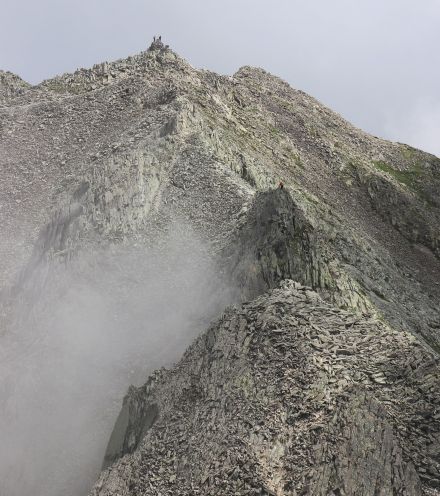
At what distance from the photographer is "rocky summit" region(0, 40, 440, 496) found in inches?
813

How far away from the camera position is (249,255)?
36.1 m

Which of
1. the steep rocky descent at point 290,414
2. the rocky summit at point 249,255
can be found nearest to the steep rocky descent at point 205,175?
the rocky summit at point 249,255

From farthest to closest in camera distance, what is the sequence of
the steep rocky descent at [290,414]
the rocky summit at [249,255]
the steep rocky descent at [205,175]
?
the steep rocky descent at [205,175]
the rocky summit at [249,255]
the steep rocky descent at [290,414]

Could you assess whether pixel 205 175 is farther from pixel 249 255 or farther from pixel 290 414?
pixel 290 414

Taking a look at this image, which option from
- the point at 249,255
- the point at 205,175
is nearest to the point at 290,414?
the point at 249,255

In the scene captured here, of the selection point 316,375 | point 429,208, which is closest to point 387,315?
→ point 316,375

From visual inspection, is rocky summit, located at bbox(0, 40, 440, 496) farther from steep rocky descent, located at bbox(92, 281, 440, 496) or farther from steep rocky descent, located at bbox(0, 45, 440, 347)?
steep rocky descent, located at bbox(0, 45, 440, 347)

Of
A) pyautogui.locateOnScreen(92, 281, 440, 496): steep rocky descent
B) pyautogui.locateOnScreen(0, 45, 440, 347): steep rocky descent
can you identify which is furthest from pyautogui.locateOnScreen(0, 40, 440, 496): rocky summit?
pyautogui.locateOnScreen(0, 45, 440, 347): steep rocky descent

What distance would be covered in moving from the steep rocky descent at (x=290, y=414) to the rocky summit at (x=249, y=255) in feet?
0.24

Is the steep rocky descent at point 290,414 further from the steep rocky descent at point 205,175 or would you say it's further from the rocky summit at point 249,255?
the steep rocky descent at point 205,175

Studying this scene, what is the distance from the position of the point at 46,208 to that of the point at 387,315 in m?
35.4

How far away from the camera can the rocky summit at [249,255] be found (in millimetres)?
20659

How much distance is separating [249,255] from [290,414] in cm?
1584

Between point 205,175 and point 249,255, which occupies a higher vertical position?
point 205,175
